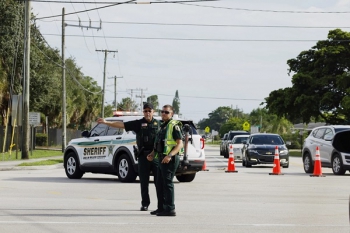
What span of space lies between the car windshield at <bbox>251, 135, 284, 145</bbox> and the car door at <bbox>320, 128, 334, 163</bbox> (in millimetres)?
6284

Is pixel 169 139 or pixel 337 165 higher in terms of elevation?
pixel 169 139

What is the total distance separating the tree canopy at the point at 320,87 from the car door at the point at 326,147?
34866 mm

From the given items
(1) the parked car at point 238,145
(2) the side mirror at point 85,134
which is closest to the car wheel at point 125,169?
(2) the side mirror at point 85,134

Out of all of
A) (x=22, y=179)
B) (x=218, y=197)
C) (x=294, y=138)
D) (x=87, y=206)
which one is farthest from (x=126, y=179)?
(x=294, y=138)

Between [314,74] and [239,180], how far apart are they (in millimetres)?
43621

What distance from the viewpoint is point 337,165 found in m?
28.5

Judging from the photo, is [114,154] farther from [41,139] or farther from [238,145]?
[41,139]

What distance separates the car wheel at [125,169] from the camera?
22094 millimetres

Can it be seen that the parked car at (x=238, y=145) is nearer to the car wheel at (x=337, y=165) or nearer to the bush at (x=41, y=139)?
the car wheel at (x=337, y=165)

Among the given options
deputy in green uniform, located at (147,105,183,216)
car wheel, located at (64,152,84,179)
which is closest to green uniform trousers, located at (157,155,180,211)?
deputy in green uniform, located at (147,105,183,216)

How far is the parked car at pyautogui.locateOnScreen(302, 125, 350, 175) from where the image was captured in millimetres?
28411

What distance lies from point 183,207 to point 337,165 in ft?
46.5

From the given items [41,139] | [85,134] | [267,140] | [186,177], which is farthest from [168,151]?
[41,139]

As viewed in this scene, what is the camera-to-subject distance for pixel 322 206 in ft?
52.9
